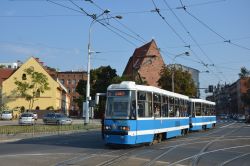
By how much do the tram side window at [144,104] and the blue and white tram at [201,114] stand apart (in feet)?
46.4

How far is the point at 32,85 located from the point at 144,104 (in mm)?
65559

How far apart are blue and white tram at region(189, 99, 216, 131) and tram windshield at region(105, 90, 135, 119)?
16.0 m

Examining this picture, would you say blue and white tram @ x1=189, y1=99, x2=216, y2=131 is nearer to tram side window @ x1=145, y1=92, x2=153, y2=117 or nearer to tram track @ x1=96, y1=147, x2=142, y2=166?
tram side window @ x1=145, y1=92, x2=153, y2=117

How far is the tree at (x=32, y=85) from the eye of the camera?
84.4 metres

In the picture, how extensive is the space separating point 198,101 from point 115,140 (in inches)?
794

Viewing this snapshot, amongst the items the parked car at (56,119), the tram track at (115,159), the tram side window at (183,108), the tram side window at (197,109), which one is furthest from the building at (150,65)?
the tram track at (115,159)

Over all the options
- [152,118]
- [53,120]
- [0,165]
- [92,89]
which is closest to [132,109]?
[152,118]

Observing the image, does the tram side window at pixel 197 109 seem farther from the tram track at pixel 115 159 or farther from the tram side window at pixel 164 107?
the tram track at pixel 115 159

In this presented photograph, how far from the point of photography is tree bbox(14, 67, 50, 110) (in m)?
84.4

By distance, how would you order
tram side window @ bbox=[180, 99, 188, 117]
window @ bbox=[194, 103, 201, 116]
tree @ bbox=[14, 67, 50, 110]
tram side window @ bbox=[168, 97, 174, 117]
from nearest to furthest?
tram side window @ bbox=[168, 97, 174, 117], tram side window @ bbox=[180, 99, 188, 117], window @ bbox=[194, 103, 201, 116], tree @ bbox=[14, 67, 50, 110]

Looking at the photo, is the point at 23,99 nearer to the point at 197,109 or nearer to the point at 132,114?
the point at 197,109

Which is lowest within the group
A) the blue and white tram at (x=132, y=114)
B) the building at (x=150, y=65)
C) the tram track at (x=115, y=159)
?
the tram track at (x=115, y=159)

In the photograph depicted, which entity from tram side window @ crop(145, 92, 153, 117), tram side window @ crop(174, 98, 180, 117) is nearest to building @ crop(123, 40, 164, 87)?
tram side window @ crop(174, 98, 180, 117)

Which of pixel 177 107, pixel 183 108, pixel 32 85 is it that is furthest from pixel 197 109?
pixel 32 85
